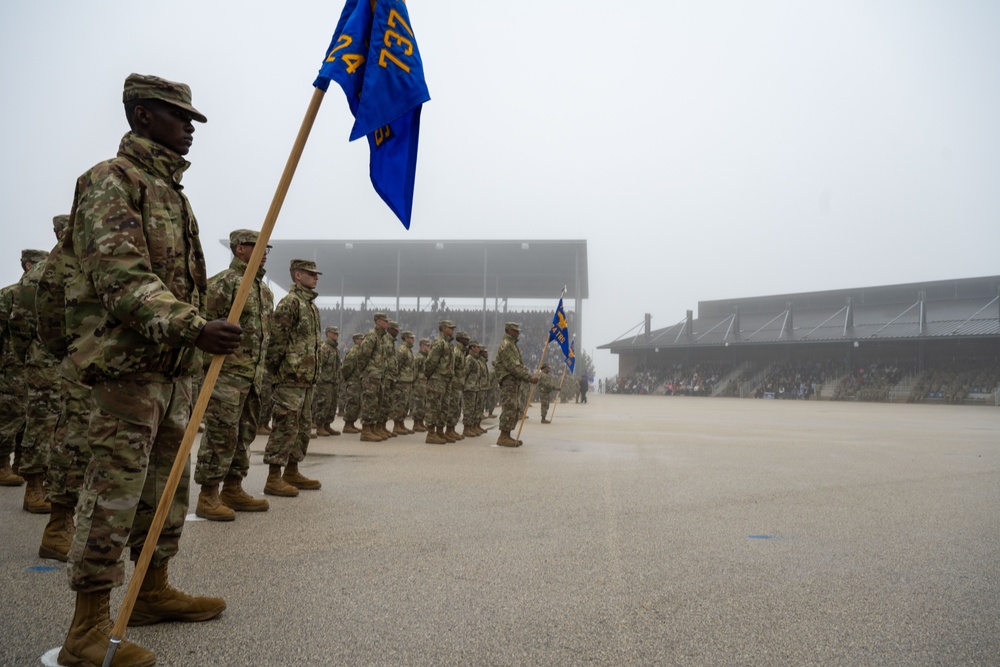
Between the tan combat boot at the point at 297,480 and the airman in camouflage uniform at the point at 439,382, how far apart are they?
15.2ft

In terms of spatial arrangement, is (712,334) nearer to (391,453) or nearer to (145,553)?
(391,453)

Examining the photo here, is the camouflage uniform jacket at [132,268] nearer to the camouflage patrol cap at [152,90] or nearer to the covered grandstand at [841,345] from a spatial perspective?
the camouflage patrol cap at [152,90]

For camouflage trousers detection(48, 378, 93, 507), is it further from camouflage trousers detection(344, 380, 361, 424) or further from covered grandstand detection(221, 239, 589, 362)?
covered grandstand detection(221, 239, 589, 362)

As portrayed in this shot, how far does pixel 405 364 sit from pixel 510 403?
2443mm

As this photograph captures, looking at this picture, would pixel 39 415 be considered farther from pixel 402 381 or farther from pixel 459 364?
pixel 459 364

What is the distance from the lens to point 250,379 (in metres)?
4.80

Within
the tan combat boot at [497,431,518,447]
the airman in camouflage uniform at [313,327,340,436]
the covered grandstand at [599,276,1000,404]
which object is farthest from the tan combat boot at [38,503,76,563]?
the covered grandstand at [599,276,1000,404]

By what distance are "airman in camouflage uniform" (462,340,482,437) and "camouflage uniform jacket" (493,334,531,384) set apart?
4.45 feet

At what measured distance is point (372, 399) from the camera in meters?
11.0

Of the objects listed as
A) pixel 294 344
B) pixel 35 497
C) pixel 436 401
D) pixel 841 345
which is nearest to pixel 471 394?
Result: pixel 436 401

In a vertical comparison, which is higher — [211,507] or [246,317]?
[246,317]

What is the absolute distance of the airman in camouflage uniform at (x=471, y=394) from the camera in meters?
12.5

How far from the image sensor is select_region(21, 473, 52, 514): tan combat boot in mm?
4719

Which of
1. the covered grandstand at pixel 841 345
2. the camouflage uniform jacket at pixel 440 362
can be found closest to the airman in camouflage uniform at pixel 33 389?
the camouflage uniform jacket at pixel 440 362
